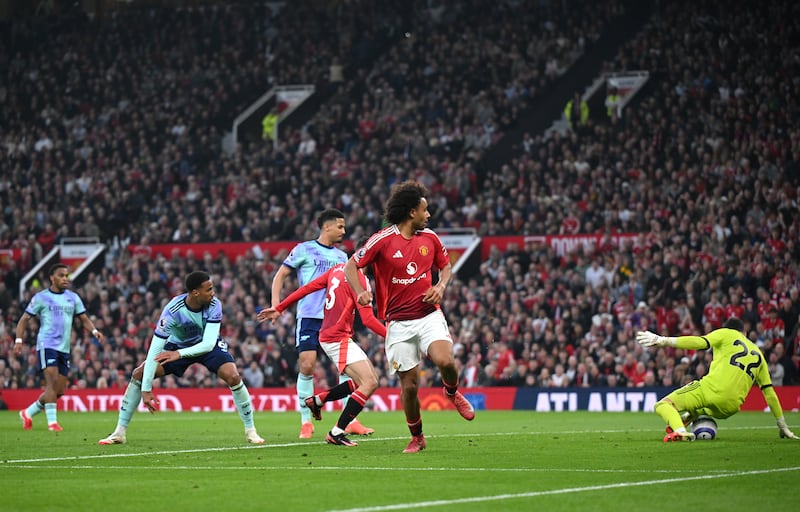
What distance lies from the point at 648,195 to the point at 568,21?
10238 mm

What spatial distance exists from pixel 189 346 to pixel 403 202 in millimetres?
3982

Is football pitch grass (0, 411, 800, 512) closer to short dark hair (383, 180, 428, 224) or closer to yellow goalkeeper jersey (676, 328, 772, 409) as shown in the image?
yellow goalkeeper jersey (676, 328, 772, 409)

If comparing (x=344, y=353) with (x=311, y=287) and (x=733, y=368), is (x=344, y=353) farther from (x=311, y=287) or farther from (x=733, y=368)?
(x=733, y=368)

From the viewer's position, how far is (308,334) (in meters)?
17.6

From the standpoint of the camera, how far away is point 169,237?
132ft

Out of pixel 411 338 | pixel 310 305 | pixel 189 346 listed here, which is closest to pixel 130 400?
pixel 189 346

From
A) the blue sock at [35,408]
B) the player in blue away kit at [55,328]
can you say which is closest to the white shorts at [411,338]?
the player in blue away kit at [55,328]

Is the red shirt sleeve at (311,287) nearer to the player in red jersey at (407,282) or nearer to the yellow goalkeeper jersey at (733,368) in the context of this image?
the player in red jersey at (407,282)

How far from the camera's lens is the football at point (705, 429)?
1572 cm

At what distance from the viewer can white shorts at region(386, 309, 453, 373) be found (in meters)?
13.6

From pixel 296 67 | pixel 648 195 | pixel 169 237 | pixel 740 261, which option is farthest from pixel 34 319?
pixel 740 261

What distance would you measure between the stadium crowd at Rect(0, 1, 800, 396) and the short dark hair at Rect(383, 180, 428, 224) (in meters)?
16.4

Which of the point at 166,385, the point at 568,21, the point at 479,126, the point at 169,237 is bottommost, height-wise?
the point at 166,385

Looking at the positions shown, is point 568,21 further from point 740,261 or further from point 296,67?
point 740,261
